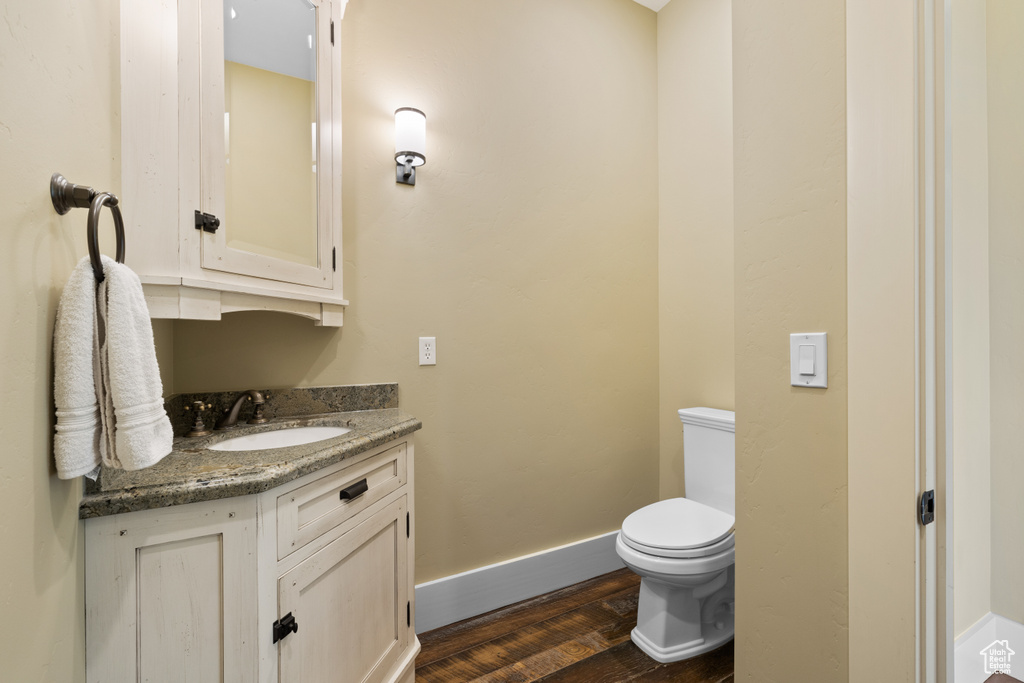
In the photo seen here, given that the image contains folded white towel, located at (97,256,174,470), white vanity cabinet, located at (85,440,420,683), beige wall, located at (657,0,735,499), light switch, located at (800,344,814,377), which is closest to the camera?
folded white towel, located at (97,256,174,470)

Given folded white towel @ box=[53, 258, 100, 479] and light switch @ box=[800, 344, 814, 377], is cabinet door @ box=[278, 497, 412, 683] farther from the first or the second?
light switch @ box=[800, 344, 814, 377]

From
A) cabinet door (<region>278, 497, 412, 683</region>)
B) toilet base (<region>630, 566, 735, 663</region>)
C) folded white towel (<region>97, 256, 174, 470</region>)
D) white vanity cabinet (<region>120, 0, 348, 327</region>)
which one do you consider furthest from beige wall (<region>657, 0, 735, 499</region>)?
folded white towel (<region>97, 256, 174, 470</region>)

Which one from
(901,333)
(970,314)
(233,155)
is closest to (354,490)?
(233,155)

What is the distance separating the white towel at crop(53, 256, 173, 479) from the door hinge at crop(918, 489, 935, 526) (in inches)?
47.0

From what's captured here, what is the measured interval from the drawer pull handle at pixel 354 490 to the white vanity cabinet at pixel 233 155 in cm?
53

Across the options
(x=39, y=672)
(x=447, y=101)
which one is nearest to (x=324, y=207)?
(x=447, y=101)

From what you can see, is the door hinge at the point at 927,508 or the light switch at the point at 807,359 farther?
the light switch at the point at 807,359

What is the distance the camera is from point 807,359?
0.89 meters

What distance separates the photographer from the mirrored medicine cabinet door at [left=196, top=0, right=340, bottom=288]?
114 cm

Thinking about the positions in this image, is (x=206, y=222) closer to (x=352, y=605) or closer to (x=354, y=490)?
(x=354, y=490)

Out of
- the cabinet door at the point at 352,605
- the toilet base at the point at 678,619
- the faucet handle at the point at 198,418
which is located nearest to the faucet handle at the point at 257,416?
the faucet handle at the point at 198,418

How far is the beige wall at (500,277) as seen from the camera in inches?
67.6

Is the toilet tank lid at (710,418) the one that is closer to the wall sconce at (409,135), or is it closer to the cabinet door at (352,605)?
the cabinet door at (352,605)

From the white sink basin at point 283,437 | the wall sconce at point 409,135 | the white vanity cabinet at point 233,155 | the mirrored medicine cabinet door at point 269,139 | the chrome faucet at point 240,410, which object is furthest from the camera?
the wall sconce at point 409,135
